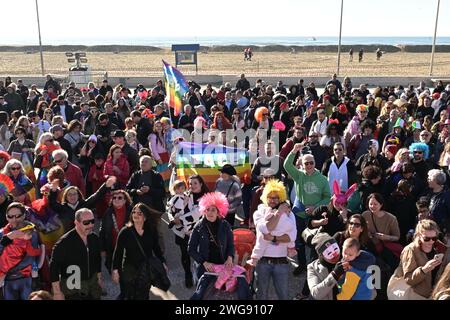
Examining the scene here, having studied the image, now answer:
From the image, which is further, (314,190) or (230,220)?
(230,220)

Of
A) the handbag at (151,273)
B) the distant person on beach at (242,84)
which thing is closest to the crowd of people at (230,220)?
the handbag at (151,273)

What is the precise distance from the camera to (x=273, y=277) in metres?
4.87

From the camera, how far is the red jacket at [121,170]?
23.6ft

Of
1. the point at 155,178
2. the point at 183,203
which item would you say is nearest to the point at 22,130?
the point at 155,178

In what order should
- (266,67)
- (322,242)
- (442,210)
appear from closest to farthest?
1. (322,242)
2. (442,210)
3. (266,67)

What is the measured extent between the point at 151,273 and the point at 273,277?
4.14 ft

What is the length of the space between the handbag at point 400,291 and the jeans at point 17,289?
3.54 meters

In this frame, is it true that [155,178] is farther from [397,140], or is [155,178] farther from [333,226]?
[397,140]

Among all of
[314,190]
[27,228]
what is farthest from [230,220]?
[27,228]

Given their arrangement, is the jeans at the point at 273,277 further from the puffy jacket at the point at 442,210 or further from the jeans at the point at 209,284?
the puffy jacket at the point at 442,210

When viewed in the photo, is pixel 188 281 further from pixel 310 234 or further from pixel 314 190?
pixel 314 190

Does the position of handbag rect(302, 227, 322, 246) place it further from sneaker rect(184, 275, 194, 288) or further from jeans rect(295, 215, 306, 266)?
sneaker rect(184, 275, 194, 288)

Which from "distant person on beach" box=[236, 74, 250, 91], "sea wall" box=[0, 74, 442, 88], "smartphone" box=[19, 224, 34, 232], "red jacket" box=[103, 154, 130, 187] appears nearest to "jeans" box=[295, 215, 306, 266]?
"red jacket" box=[103, 154, 130, 187]

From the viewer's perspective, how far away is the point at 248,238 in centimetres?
537
